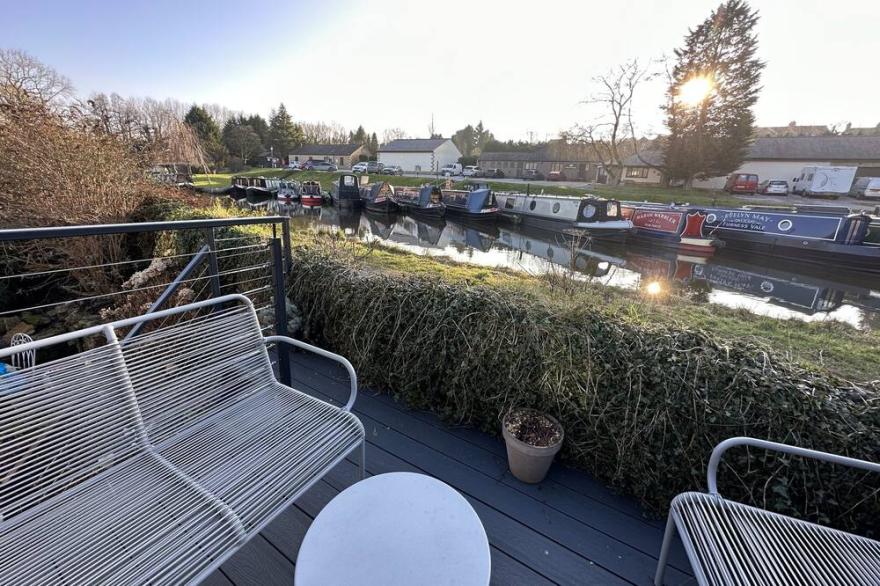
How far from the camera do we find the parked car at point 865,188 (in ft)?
74.3

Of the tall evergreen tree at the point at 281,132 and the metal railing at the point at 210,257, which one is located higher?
the tall evergreen tree at the point at 281,132

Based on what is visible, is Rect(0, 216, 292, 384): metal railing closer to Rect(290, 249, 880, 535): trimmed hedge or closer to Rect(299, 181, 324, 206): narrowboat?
Rect(290, 249, 880, 535): trimmed hedge

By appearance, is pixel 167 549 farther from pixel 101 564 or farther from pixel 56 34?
pixel 56 34

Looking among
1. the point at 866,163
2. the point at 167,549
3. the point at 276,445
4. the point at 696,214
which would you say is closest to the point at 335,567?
the point at 167,549

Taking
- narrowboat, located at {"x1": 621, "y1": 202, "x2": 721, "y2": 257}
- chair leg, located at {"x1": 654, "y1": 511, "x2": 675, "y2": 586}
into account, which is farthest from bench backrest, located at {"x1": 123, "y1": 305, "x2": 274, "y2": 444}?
narrowboat, located at {"x1": 621, "y1": 202, "x2": 721, "y2": 257}

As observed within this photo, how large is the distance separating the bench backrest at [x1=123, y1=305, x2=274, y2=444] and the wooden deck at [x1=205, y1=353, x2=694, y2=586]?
0.62 m

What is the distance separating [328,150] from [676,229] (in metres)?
45.9

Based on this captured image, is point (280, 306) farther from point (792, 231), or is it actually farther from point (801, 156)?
point (801, 156)

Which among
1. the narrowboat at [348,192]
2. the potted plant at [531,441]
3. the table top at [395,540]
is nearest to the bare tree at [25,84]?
the table top at [395,540]

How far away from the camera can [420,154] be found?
150ft

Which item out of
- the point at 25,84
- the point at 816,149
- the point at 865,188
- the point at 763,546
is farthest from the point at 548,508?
the point at 816,149

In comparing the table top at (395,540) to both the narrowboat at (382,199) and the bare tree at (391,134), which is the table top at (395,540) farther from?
the bare tree at (391,134)

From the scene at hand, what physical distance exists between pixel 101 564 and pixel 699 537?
1.79m

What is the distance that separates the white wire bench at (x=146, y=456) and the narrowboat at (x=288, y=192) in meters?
23.8
